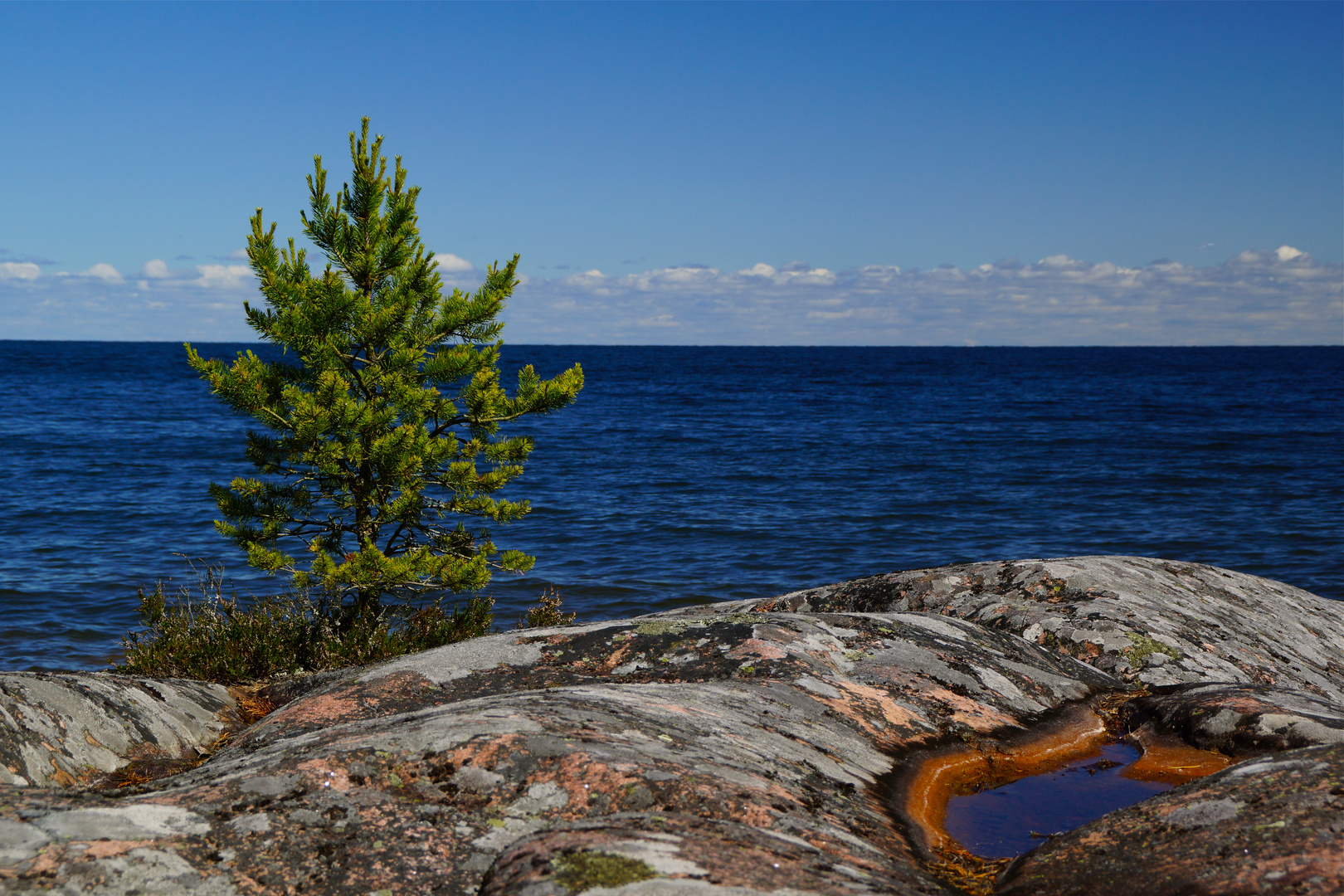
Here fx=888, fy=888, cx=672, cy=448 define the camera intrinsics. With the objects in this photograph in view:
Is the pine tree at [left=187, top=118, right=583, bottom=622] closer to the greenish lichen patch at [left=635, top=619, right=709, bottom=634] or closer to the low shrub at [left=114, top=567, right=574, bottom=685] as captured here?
the low shrub at [left=114, top=567, right=574, bottom=685]

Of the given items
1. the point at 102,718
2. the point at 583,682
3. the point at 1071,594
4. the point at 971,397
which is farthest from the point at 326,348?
the point at 971,397

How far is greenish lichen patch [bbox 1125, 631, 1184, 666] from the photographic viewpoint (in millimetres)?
6398

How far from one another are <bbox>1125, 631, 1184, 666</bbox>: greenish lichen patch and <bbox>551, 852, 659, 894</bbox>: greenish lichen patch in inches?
204

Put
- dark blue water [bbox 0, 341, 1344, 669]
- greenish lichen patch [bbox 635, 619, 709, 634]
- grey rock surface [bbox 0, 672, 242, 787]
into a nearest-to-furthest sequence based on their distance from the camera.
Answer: grey rock surface [bbox 0, 672, 242, 787] < greenish lichen patch [bbox 635, 619, 709, 634] < dark blue water [bbox 0, 341, 1344, 669]

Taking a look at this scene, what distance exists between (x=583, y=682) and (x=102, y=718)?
2.85m

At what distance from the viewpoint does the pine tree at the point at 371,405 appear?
28.1 feet

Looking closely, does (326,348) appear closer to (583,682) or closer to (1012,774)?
(583,682)

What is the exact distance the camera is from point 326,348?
8625 millimetres

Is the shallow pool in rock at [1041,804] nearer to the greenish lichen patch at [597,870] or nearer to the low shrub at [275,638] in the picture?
the greenish lichen patch at [597,870]

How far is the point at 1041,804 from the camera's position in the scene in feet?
13.5

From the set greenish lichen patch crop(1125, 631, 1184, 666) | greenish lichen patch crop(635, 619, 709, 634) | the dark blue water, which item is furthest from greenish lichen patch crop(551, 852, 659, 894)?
the dark blue water

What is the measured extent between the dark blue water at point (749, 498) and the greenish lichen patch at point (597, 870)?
11359 mm

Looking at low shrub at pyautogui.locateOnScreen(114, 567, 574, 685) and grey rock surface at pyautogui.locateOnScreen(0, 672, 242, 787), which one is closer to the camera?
grey rock surface at pyautogui.locateOnScreen(0, 672, 242, 787)

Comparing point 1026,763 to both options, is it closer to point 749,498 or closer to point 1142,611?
point 1142,611
